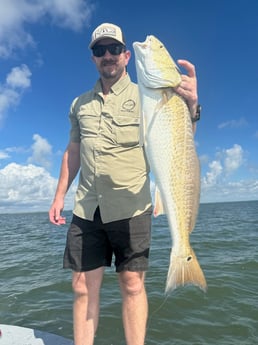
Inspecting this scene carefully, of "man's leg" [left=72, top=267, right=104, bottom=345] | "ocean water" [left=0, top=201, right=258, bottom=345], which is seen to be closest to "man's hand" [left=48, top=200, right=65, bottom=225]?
"man's leg" [left=72, top=267, right=104, bottom=345]

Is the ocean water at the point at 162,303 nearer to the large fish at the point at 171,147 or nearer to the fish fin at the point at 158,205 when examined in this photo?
the large fish at the point at 171,147

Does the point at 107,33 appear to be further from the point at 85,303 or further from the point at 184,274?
the point at 85,303

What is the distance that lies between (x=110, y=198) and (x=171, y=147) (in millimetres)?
931

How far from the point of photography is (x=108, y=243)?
365 centimetres

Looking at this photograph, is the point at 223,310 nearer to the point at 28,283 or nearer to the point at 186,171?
the point at 186,171

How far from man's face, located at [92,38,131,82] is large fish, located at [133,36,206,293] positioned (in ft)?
2.32

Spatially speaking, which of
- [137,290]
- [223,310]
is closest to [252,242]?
[223,310]

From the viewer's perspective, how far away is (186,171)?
287 cm

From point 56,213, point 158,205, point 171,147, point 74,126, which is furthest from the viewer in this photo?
point 74,126

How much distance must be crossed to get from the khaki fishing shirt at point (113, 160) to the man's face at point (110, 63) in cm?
10

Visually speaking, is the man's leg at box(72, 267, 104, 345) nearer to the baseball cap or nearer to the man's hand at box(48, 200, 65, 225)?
the man's hand at box(48, 200, 65, 225)

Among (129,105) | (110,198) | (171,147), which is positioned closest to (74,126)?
(129,105)

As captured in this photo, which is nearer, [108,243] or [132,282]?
[132,282]

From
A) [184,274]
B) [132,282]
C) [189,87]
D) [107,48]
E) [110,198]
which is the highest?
[107,48]
